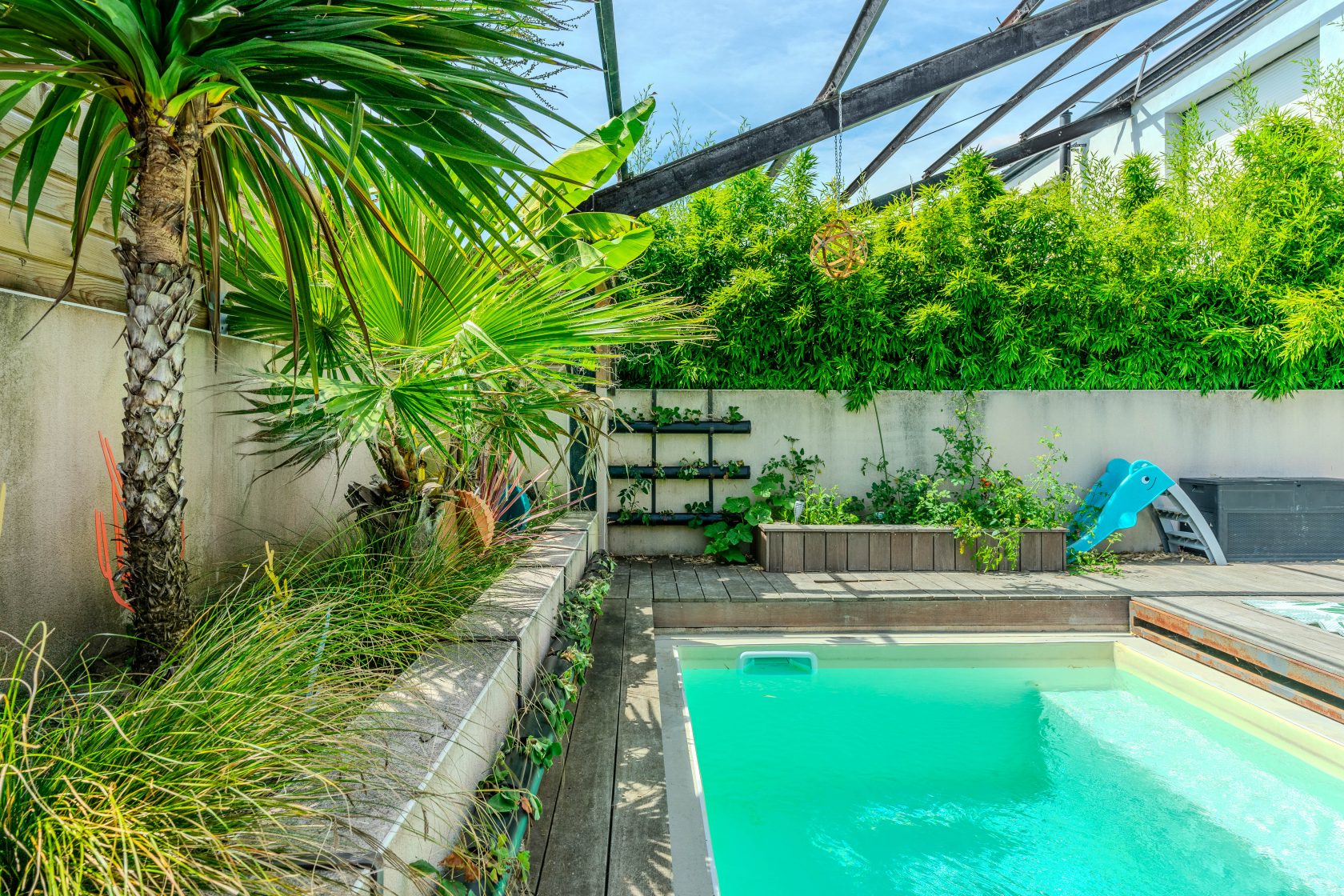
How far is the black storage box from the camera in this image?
5652 millimetres

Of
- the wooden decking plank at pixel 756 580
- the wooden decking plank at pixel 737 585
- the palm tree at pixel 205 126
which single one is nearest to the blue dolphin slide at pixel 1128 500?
the wooden decking plank at pixel 756 580

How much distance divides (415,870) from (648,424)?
196 inches

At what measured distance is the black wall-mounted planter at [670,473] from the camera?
19.5 ft

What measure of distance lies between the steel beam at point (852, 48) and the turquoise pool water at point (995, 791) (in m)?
3.29

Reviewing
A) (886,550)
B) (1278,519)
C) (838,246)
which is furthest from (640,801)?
(1278,519)

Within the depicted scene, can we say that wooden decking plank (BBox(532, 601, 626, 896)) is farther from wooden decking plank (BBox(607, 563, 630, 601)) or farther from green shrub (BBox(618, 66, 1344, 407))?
green shrub (BBox(618, 66, 1344, 407))

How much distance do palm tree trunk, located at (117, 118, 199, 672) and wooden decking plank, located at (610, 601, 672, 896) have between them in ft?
3.83

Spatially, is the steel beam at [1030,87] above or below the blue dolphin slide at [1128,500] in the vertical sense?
above

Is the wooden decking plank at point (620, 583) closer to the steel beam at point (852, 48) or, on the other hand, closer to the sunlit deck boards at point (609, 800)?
the sunlit deck boards at point (609, 800)

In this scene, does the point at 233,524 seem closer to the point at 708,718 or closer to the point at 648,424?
the point at 708,718

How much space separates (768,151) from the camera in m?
4.35

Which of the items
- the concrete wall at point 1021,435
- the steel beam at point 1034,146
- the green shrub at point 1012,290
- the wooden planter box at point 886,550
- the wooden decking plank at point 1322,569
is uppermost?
the steel beam at point 1034,146

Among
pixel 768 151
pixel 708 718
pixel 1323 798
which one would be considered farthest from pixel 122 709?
pixel 768 151

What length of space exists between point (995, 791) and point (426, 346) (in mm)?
2783
